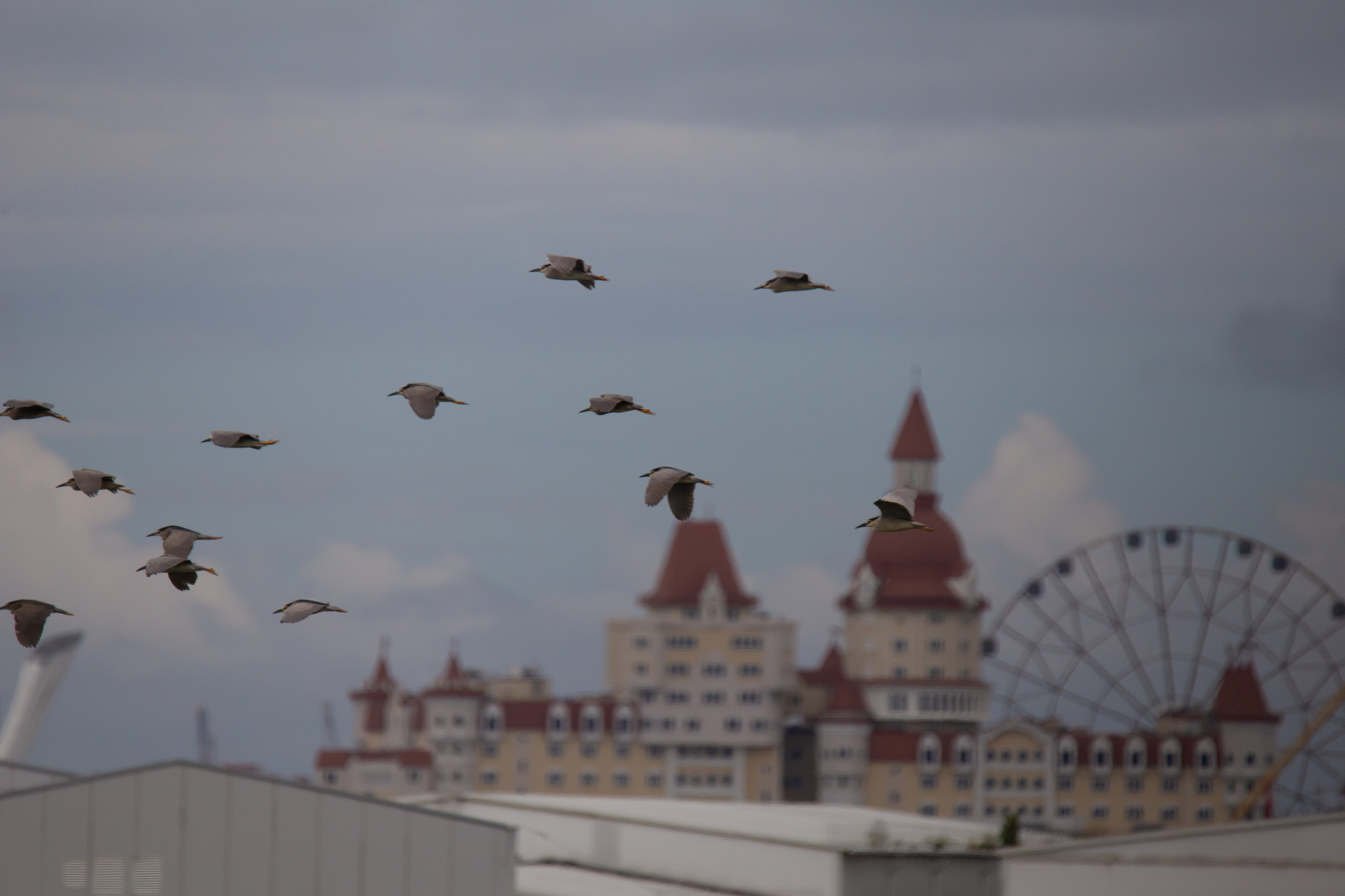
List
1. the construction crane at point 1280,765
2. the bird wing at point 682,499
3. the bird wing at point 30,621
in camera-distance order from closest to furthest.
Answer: the bird wing at point 682,499 → the bird wing at point 30,621 → the construction crane at point 1280,765

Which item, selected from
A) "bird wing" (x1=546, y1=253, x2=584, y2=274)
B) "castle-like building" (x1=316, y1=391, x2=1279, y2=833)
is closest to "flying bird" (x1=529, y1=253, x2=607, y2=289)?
"bird wing" (x1=546, y1=253, x2=584, y2=274)

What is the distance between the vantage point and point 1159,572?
183 meters

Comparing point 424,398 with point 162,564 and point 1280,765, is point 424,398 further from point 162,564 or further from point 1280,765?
point 1280,765

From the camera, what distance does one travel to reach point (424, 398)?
41.8m

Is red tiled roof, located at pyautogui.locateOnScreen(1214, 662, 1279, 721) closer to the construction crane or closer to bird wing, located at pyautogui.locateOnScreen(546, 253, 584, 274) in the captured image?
the construction crane

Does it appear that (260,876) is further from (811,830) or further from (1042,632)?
(1042,632)

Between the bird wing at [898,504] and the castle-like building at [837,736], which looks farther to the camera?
the castle-like building at [837,736]

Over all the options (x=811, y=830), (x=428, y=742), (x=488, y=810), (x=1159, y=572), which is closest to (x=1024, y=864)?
(x=811, y=830)

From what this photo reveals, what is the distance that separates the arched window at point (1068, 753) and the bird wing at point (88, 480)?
159158mm

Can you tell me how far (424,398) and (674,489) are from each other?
198 inches

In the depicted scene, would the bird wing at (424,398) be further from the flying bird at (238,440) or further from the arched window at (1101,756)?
the arched window at (1101,756)

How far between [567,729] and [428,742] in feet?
42.5

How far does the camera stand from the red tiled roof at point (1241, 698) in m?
198

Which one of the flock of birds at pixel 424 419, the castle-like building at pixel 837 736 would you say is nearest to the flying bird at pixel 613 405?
the flock of birds at pixel 424 419
